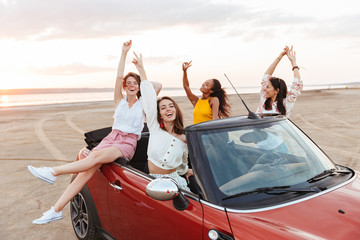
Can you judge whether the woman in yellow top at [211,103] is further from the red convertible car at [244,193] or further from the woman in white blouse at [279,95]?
the red convertible car at [244,193]

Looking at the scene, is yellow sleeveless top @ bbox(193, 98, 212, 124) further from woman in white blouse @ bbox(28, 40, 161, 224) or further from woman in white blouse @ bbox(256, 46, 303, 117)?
woman in white blouse @ bbox(28, 40, 161, 224)

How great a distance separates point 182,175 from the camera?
3.38 meters

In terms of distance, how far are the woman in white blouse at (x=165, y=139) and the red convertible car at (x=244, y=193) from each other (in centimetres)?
27

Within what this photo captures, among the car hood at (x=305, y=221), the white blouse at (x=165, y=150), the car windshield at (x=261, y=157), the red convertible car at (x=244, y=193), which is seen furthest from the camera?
the white blouse at (x=165, y=150)

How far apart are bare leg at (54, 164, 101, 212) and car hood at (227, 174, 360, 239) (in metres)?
1.92

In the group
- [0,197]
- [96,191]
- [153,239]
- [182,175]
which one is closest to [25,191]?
[0,197]

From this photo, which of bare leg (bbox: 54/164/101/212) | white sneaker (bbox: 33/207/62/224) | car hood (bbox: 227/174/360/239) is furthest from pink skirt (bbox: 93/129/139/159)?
car hood (bbox: 227/174/360/239)

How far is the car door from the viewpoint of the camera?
7.19 ft

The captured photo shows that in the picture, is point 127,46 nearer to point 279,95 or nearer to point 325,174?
point 279,95

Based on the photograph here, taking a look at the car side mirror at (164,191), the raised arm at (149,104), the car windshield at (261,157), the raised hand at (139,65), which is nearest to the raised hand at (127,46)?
the raised hand at (139,65)

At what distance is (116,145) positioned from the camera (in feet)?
12.0

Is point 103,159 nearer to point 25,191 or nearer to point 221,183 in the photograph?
point 221,183

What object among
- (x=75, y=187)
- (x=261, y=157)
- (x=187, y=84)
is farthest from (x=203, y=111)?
(x=261, y=157)

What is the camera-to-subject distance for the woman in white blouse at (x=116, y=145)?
3.43 meters
